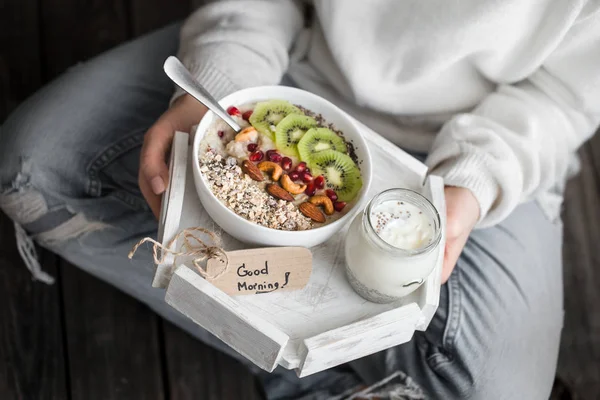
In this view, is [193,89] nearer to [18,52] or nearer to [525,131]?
[525,131]

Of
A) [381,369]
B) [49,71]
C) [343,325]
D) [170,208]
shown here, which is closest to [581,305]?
[381,369]

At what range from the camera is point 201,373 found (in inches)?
52.0

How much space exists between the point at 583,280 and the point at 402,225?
3.17 feet

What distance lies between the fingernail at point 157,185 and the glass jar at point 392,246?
0.24 meters

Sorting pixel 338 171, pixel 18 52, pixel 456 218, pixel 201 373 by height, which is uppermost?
pixel 338 171

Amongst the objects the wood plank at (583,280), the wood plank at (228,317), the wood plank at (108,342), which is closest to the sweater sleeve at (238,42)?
the wood plank at (228,317)

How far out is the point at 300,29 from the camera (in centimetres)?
113

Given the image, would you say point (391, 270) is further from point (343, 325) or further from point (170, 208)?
point (170, 208)

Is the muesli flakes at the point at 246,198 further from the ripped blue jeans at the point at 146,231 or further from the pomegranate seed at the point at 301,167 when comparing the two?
the ripped blue jeans at the point at 146,231

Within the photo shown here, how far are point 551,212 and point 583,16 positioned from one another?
372mm

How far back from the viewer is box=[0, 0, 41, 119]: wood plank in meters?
1.52

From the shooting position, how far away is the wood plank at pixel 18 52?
Answer: 1522mm

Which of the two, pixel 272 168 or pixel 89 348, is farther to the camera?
pixel 89 348

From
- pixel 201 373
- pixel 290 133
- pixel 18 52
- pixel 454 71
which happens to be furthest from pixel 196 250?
pixel 18 52
